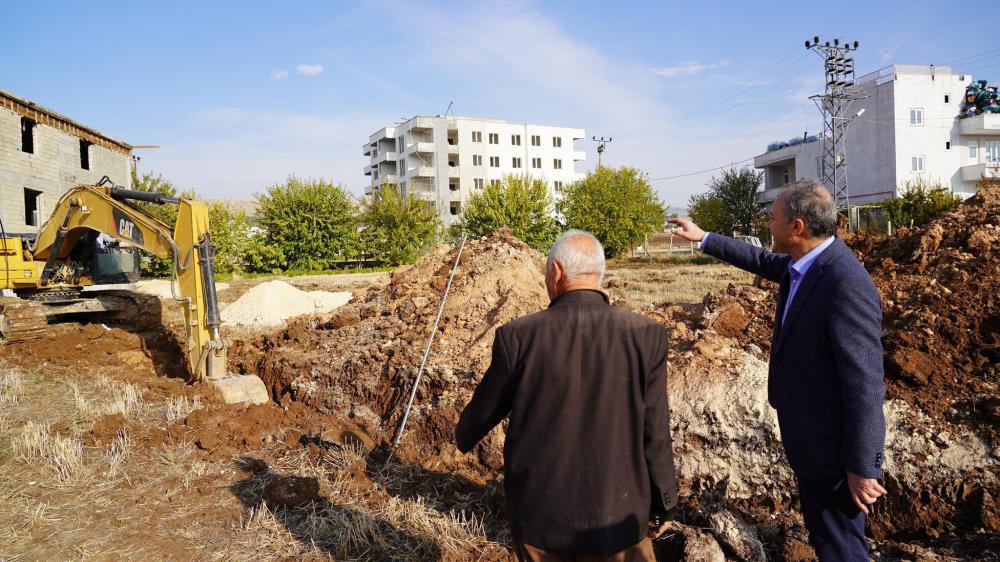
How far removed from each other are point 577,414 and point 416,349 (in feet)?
17.3

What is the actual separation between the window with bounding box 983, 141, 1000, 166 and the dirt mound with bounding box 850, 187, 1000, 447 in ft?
163

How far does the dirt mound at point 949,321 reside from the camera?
178 inches

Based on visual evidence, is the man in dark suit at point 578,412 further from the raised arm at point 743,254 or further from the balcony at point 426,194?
the balcony at point 426,194

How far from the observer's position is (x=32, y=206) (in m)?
22.4

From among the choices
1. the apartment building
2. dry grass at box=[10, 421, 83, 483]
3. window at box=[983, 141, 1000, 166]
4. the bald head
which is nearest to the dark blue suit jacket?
the bald head

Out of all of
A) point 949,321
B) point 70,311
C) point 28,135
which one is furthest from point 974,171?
point 28,135

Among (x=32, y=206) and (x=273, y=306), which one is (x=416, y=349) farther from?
(x=32, y=206)

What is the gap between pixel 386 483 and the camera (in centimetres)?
511

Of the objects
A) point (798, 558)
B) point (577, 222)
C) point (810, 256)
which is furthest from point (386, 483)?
point (577, 222)

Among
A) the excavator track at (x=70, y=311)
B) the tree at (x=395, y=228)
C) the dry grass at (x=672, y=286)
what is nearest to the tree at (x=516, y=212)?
the tree at (x=395, y=228)

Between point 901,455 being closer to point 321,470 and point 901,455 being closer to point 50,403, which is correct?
point 321,470

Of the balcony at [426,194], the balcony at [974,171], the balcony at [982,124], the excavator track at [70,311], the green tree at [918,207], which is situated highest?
the balcony at [982,124]

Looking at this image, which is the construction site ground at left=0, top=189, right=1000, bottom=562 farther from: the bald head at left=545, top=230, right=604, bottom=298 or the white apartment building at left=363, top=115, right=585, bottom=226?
the white apartment building at left=363, top=115, right=585, bottom=226

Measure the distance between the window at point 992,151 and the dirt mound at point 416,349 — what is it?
165ft
